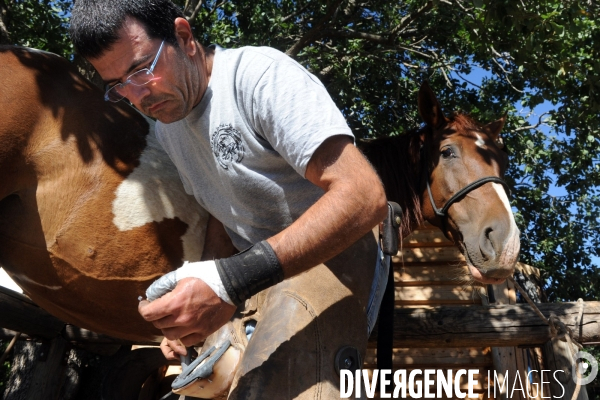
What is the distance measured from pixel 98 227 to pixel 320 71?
174 inches

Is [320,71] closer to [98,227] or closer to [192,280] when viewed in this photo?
[98,227]

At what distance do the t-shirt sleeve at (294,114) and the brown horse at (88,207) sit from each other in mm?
1185

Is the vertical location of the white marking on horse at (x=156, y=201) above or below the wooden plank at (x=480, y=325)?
above

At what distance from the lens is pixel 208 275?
1546 millimetres

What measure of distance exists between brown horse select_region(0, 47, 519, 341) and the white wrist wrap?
1.30 meters

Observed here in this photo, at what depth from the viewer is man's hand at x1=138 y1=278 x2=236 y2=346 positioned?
152 cm

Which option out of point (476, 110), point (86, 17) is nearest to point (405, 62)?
point (476, 110)

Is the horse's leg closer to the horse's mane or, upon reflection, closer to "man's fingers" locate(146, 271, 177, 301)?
"man's fingers" locate(146, 271, 177, 301)

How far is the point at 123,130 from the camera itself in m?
2.94

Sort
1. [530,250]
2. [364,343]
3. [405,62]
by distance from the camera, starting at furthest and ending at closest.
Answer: [530,250] → [405,62] → [364,343]

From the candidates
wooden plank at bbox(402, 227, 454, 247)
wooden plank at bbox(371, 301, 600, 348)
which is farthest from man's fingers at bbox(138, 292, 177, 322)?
wooden plank at bbox(402, 227, 454, 247)

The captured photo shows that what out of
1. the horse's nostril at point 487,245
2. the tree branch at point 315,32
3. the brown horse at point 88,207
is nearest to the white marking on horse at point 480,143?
the brown horse at point 88,207

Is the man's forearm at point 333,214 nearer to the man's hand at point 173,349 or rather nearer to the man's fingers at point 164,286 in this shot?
the man's fingers at point 164,286

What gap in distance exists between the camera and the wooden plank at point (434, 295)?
6102 millimetres
